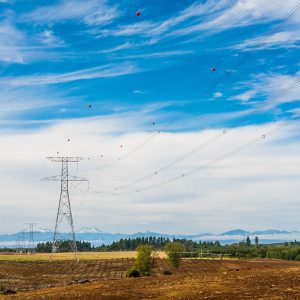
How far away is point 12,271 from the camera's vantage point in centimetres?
11550

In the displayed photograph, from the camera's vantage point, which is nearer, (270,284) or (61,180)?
(270,284)

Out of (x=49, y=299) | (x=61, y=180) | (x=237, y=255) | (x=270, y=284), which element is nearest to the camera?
(x=49, y=299)

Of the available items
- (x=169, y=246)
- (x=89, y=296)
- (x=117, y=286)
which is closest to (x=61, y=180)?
(x=169, y=246)

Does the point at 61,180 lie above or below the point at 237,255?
above

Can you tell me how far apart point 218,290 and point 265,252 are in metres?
155

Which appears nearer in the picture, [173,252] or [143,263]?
[143,263]

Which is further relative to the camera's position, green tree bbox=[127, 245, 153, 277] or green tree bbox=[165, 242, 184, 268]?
green tree bbox=[165, 242, 184, 268]

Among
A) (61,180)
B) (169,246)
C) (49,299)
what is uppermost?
(61,180)

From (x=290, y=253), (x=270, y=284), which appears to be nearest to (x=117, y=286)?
(x=270, y=284)

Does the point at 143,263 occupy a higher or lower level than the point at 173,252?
lower

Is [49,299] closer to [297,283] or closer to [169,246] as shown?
[297,283]

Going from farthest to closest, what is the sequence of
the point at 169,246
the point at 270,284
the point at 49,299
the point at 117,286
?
the point at 169,246 < the point at 117,286 < the point at 270,284 < the point at 49,299

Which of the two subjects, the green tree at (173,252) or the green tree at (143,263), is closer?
the green tree at (143,263)

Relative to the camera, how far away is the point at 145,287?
5403cm
